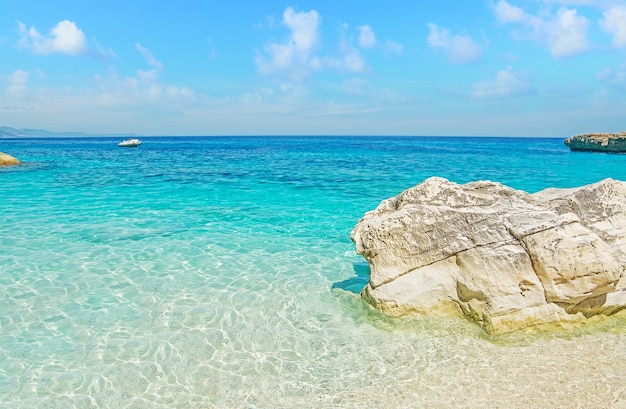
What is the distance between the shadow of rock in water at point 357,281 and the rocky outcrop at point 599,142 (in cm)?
8023

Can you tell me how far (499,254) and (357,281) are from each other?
3.72 metres

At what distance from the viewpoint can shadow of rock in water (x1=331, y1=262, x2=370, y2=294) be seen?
31.9 ft

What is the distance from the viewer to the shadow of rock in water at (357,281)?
9719mm

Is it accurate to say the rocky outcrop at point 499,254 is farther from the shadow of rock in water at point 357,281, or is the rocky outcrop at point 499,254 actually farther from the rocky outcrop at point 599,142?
the rocky outcrop at point 599,142

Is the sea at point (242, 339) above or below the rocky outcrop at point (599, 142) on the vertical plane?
below

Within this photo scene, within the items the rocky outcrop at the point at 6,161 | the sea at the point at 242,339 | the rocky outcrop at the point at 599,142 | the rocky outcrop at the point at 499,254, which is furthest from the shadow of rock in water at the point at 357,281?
the rocky outcrop at the point at 599,142

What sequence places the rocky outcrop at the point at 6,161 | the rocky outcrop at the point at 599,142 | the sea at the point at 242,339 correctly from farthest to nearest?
the rocky outcrop at the point at 599,142 → the rocky outcrop at the point at 6,161 → the sea at the point at 242,339

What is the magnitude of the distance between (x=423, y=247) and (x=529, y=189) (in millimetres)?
22584

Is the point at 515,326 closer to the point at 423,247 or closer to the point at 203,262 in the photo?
the point at 423,247

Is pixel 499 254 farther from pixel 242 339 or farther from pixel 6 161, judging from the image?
pixel 6 161

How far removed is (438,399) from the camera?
5.68m

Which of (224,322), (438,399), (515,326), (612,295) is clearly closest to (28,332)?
(224,322)

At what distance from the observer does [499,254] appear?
293 inches

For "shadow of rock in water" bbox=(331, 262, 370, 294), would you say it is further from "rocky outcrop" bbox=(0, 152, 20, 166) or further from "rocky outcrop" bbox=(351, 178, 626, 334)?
"rocky outcrop" bbox=(0, 152, 20, 166)
